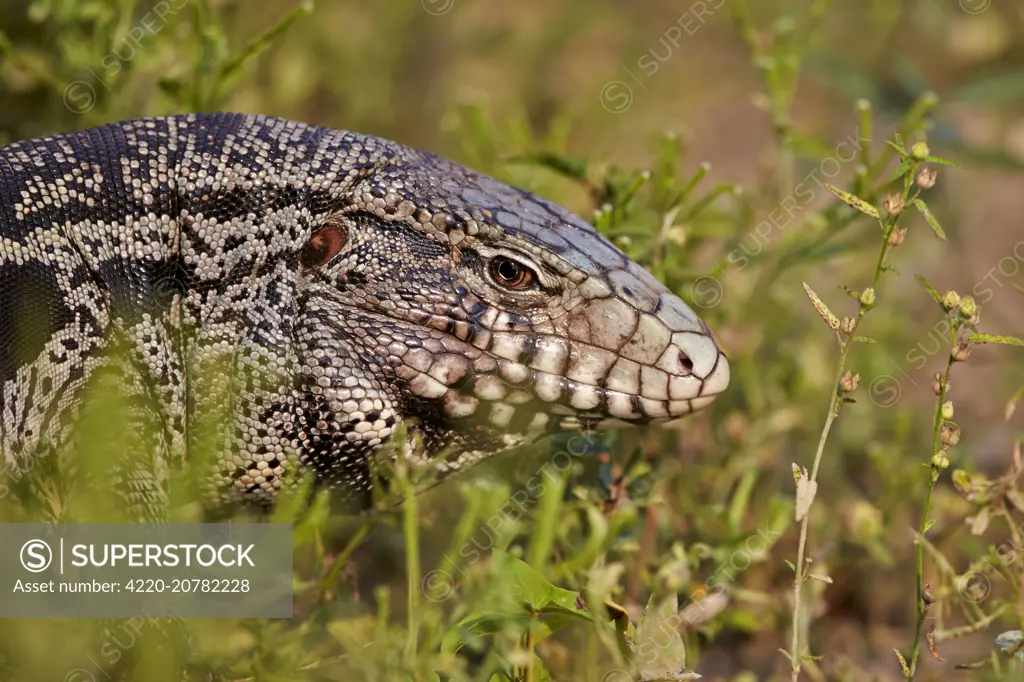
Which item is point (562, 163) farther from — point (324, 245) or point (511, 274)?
point (324, 245)

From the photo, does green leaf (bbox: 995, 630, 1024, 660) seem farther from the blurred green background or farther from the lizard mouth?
the lizard mouth

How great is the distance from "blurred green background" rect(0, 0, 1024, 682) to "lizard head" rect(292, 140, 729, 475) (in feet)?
0.96

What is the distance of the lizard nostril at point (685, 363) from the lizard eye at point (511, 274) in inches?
17.9

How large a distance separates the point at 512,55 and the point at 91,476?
6.11 meters

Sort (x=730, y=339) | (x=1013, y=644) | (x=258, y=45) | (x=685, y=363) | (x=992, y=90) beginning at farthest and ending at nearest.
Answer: (x=992, y=90) < (x=730, y=339) < (x=258, y=45) < (x=685, y=363) < (x=1013, y=644)

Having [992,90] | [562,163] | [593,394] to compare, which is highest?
[992,90]

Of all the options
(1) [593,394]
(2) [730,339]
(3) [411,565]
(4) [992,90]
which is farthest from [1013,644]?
(4) [992,90]

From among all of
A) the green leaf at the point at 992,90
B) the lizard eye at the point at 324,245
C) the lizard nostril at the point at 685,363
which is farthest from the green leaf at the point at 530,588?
the green leaf at the point at 992,90

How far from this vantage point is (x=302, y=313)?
9.84ft

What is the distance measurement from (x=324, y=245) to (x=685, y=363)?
107cm

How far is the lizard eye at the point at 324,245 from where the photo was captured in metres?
3.07

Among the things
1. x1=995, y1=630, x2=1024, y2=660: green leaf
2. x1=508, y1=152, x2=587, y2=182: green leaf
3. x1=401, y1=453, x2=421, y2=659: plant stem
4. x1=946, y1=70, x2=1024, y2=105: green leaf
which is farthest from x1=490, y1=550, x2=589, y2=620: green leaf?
x1=946, y1=70, x2=1024, y2=105: green leaf

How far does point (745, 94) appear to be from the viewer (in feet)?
29.0

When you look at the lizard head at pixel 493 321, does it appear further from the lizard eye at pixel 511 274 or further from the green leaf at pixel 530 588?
the green leaf at pixel 530 588
